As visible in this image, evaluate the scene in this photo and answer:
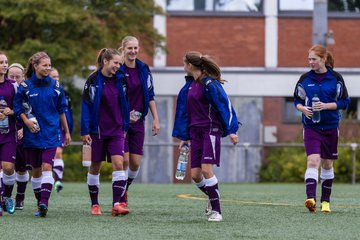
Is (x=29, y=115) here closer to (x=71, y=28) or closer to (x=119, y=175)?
(x=119, y=175)

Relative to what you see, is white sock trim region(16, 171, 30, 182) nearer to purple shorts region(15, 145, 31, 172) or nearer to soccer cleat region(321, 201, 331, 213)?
purple shorts region(15, 145, 31, 172)

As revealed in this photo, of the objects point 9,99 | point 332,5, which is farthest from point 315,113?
point 332,5

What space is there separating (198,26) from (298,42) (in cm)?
305

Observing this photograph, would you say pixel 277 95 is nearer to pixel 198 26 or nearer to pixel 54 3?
pixel 198 26

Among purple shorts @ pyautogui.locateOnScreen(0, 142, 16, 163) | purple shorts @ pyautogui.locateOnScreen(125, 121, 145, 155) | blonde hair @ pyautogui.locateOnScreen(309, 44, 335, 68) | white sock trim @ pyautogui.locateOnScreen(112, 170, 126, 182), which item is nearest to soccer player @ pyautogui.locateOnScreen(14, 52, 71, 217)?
purple shorts @ pyautogui.locateOnScreen(0, 142, 16, 163)

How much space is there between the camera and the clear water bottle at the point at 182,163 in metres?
11.5

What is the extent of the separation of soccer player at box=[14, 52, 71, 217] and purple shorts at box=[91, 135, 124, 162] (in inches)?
16.6

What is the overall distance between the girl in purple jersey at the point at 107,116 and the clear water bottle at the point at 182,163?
2.53ft

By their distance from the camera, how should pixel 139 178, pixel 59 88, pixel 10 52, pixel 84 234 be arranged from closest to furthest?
pixel 84 234
pixel 59 88
pixel 10 52
pixel 139 178

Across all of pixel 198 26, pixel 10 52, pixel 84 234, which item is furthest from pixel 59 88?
pixel 198 26

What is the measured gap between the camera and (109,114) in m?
12.3

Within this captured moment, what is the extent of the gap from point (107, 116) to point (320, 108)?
2414mm

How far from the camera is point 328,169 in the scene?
12.8 meters

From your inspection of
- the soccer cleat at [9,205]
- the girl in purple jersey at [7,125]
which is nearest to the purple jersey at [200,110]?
the girl in purple jersey at [7,125]
